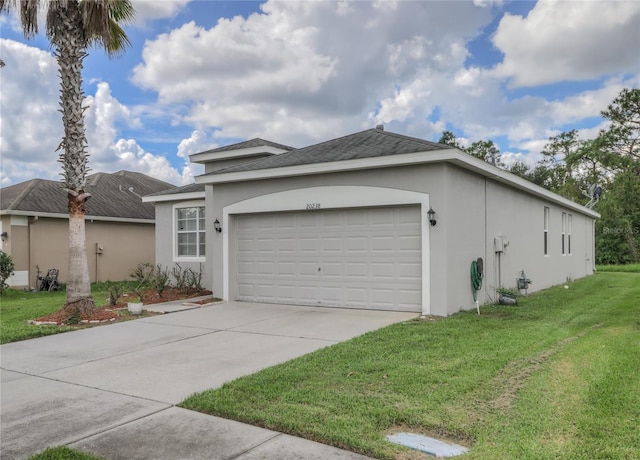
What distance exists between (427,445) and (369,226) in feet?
21.9

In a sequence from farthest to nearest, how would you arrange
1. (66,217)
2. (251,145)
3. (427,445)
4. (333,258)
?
(66,217) < (251,145) < (333,258) < (427,445)

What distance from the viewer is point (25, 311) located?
35.4 ft

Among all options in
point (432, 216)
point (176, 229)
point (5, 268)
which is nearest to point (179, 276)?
point (176, 229)

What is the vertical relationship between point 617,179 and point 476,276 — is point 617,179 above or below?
above

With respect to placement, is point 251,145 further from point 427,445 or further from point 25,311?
point 427,445

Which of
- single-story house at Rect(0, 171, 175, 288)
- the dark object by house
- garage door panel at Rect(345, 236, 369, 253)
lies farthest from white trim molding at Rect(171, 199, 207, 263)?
garage door panel at Rect(345, 236, 369, 253)

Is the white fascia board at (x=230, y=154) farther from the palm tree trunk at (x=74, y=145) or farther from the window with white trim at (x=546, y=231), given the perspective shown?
the window with white trim at (x=546, y=231)

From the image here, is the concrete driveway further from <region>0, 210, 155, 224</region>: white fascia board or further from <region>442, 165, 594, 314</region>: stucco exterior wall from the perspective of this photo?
<region>0, 210, 155, 224</region>: white fascia board

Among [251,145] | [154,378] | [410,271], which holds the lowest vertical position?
[154,378]

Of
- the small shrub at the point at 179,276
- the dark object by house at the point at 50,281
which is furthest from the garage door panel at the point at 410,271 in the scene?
the dark object by house at the point at 50,281

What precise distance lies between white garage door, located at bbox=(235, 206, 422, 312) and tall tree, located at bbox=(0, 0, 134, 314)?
12.1ft

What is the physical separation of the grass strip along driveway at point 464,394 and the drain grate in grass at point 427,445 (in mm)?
88

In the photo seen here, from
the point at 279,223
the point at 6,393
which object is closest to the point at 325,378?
the point at 6,393

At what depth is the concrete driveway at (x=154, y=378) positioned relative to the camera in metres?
3.63
